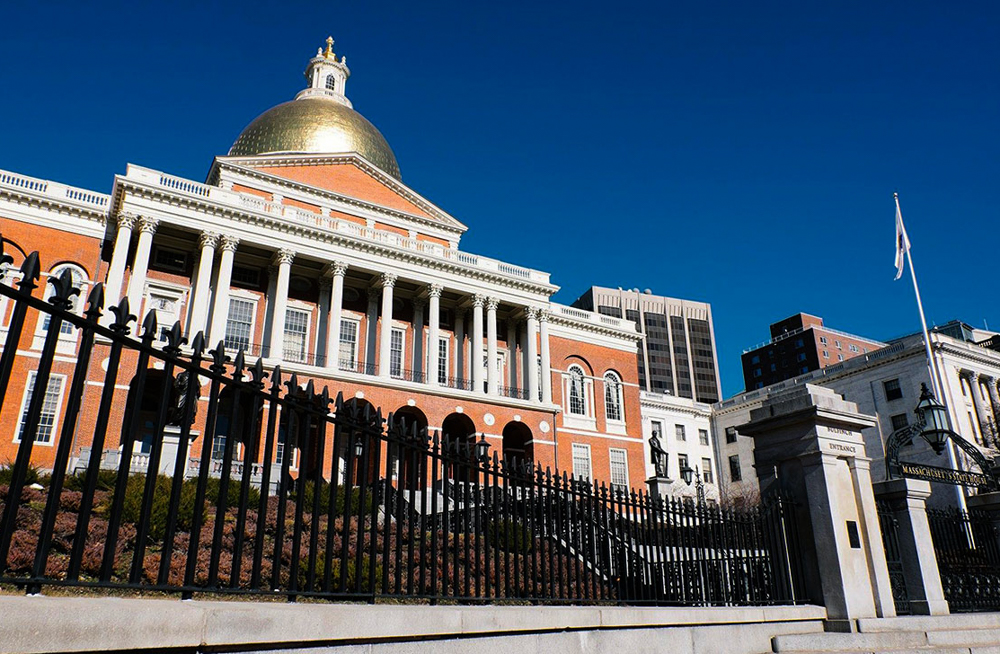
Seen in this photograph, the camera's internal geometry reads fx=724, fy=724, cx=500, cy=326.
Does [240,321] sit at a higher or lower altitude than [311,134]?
lower

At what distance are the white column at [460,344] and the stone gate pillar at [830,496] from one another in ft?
106

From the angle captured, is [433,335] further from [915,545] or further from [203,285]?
[915,545]

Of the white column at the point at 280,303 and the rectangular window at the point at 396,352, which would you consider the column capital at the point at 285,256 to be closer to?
the white column at the point at 280,303

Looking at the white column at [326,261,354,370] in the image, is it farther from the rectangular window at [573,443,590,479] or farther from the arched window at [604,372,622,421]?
the arched window at [604,372,622,421]

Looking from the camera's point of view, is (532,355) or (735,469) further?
(735,469)

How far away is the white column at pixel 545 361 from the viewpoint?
136 ft

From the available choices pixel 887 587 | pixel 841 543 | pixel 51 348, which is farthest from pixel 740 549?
pixel 51 348

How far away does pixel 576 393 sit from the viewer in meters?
46.8

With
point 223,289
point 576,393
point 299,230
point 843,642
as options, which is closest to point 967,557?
point 843,642

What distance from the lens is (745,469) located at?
65.8 meters

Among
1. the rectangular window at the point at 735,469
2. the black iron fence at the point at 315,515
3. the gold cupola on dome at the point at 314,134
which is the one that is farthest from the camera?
the rectangular window at the point at 735,469

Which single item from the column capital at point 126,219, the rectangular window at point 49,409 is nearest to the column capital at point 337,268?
the column capital at point 126,219

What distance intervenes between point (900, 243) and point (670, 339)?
317 ft

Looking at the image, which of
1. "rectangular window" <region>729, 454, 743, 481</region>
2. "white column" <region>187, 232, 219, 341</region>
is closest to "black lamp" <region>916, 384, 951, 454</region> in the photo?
"white column" <region>187, 232, 219, 341</region>
